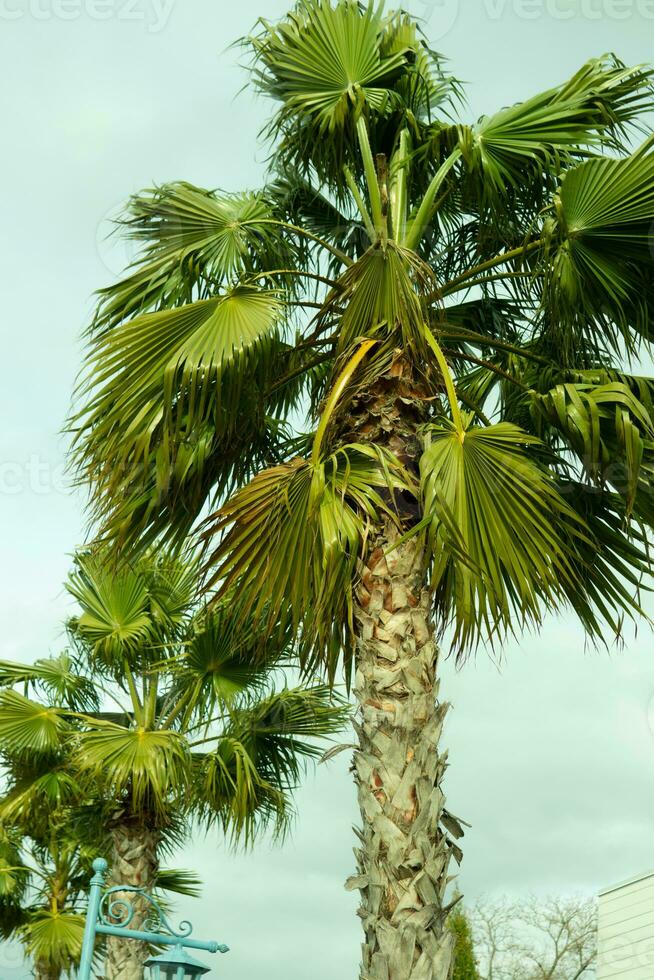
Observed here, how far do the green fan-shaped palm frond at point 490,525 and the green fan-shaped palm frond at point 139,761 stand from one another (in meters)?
4.65

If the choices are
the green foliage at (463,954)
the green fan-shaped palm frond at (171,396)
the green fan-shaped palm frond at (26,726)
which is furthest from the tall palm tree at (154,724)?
the green foliage at (463,954)

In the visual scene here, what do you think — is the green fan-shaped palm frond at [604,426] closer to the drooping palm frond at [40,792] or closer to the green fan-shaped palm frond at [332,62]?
the green fan-shaped palm frond at [332,62]

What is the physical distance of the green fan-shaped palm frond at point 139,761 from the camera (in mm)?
9102

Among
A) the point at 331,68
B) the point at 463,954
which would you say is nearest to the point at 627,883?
the point at 463,954

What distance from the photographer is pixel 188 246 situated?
6.73 m

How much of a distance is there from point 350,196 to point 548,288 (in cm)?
203

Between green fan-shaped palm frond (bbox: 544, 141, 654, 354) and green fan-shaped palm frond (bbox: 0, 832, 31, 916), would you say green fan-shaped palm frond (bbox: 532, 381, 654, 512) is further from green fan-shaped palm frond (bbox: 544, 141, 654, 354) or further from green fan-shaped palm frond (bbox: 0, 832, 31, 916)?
green fan-shaped palm frond (bbox: 0, 832, 31, 916)

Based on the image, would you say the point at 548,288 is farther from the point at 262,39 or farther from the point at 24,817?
the point at 24,817

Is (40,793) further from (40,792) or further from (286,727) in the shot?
(286,727)

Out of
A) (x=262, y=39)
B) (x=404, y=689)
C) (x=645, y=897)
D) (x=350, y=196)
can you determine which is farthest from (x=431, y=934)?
(x=645, y=897)

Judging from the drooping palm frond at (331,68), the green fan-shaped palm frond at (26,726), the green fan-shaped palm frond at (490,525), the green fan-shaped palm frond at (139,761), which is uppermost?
the drooping palm frond at (331,68)

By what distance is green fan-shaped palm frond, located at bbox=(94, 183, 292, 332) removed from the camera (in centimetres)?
662

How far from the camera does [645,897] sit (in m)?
14.9

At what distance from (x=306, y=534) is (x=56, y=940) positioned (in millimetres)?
10846
